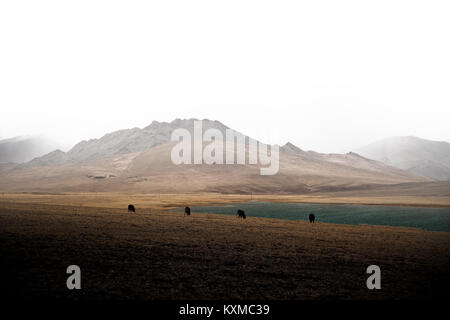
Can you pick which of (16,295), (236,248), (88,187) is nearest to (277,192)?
(88,187)

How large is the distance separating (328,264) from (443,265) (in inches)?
229

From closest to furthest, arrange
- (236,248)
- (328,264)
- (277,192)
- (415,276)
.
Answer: (415,276)
(328,264)
(236,248)
(277,192)

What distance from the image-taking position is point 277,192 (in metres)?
160

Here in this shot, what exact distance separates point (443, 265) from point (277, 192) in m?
146

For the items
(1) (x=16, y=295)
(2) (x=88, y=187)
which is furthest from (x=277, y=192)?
(1) (x=16, y=295)

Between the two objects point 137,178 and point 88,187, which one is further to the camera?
point 137,178

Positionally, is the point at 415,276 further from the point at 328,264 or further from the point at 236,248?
the point at 236,248

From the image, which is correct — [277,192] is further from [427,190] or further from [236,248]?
[236,248]
